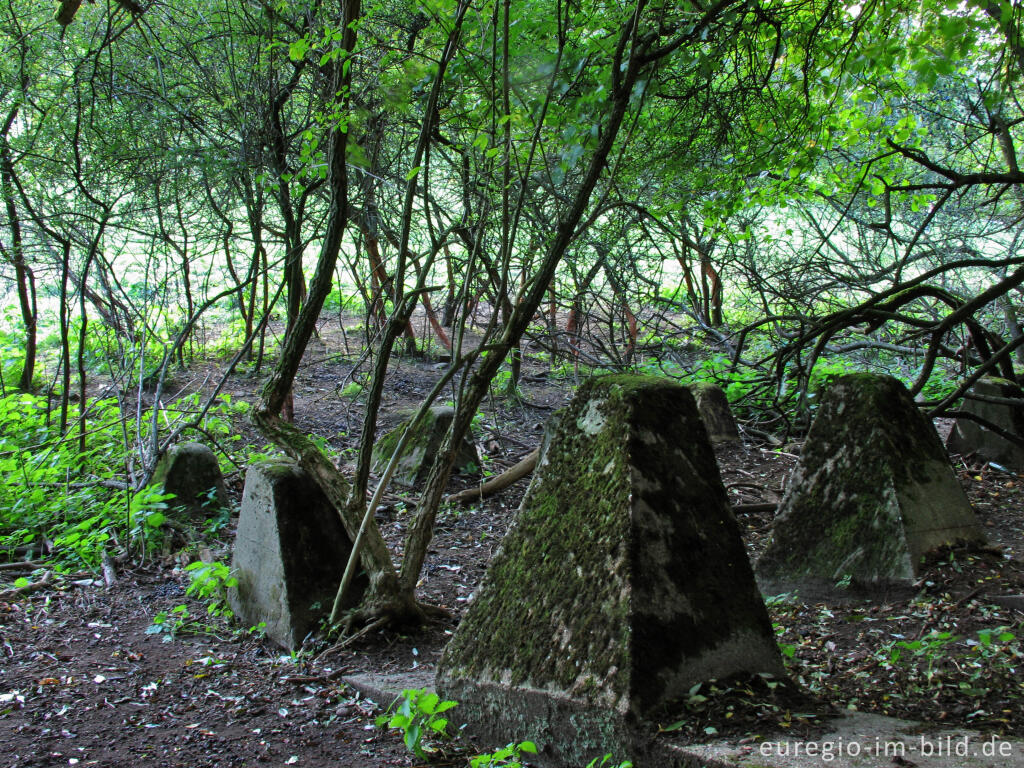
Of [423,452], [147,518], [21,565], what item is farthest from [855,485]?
[21,565]

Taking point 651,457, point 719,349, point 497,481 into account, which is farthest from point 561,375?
point 651,457

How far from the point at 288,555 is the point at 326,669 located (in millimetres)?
746

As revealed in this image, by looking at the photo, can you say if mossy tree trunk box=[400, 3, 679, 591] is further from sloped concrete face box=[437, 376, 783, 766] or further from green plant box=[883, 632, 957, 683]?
green plant box=[883, 632, 957, 683]

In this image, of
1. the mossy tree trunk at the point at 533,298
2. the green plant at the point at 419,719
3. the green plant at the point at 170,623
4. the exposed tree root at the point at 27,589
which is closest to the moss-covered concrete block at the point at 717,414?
the mossy tree trunk at the point at 533,298

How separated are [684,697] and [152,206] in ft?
25.4

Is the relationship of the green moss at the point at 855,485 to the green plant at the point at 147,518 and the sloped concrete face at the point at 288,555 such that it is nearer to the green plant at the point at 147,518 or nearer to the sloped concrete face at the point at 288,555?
the sloped concrete face at the point at 288,555

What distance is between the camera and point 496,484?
7148 millimetres

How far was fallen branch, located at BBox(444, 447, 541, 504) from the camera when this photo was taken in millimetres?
6961

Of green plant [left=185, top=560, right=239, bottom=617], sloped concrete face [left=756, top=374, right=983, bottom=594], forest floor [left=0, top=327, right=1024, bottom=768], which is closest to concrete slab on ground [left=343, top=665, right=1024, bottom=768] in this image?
forest floor [left=0, top=327, right=1024, bottom=768]

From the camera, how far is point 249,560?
4.41 metres

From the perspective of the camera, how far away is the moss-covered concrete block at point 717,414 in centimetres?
812

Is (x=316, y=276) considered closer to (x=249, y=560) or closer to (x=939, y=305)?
(x=249, y=560)

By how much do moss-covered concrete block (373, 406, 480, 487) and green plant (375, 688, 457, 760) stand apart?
4660 millimetres

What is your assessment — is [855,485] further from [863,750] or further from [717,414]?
A: [717,414]
